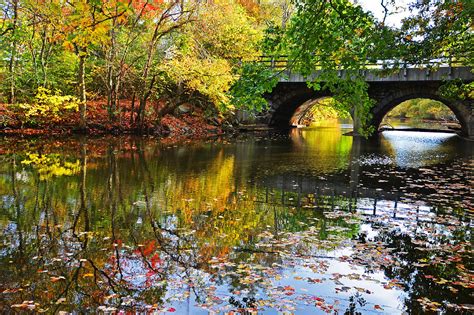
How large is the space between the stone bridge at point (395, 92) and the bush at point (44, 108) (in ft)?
42.2

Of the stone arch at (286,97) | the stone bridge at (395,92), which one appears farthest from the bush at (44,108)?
the stone arch at (286,97)

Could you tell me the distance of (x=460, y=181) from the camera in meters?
11.4

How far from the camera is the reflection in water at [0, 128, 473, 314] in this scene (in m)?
4.12

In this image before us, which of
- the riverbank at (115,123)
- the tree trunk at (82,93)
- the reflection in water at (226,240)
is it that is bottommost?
the reflection in water at (226,240)

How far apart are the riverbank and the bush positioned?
47mm

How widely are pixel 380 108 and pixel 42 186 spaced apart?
79.2 ft

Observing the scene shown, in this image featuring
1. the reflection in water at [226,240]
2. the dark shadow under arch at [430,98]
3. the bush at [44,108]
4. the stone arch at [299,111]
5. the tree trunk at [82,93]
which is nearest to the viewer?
the reflection in water at [226,240]

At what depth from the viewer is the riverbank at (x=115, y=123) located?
19.3 meters

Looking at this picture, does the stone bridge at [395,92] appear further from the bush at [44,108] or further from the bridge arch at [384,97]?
the bush at [44,108]

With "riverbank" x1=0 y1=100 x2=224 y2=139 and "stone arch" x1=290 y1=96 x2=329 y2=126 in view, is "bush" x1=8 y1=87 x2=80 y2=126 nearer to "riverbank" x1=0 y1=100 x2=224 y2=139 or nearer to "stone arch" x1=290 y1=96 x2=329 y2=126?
"riverbank" x1=0 y1=100 x2=224 y2=139

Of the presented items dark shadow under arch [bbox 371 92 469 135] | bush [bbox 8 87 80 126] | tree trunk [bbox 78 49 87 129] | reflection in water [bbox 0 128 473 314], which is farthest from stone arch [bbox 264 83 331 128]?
reflection in water [bbox 0 128 473 314]

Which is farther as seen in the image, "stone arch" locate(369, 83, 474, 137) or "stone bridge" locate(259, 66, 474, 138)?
"stone arch" locate(369, 83, 474, 137)

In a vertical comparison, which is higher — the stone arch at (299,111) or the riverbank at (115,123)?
the stone arch at (299,111)

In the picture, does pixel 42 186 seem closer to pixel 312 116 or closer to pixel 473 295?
pixel 473 295
